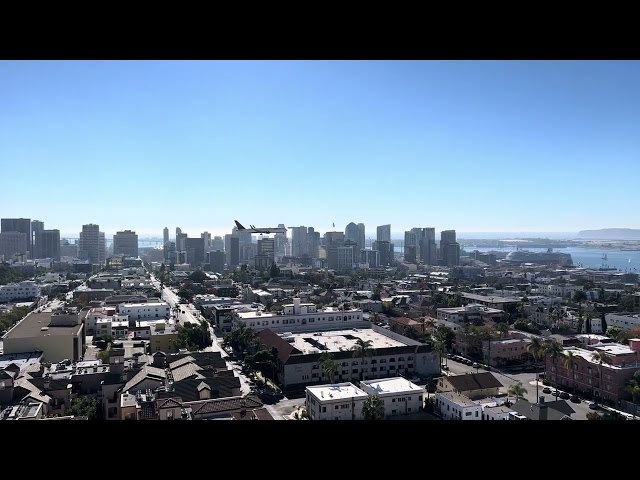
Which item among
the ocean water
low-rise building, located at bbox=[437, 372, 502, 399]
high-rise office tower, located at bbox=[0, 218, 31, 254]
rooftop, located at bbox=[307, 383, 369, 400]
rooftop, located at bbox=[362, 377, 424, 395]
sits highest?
high-rise office tower, located at bbox=[0, 218, 31, 254]

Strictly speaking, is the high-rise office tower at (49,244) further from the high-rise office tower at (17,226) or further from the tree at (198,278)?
the tree at (198,278)

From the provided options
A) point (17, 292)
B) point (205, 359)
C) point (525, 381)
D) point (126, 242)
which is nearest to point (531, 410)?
point (525, 381)

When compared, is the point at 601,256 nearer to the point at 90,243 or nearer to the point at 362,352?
the point at 90,243

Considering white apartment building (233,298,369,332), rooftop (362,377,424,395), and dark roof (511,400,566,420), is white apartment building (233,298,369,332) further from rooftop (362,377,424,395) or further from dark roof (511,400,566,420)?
dark roof (511,400,566,420)

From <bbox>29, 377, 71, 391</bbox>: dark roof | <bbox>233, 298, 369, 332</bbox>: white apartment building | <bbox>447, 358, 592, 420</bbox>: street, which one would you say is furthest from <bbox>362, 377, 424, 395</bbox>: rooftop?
<bbox>233, 298, 369, 332</bbox>: white apartment building
